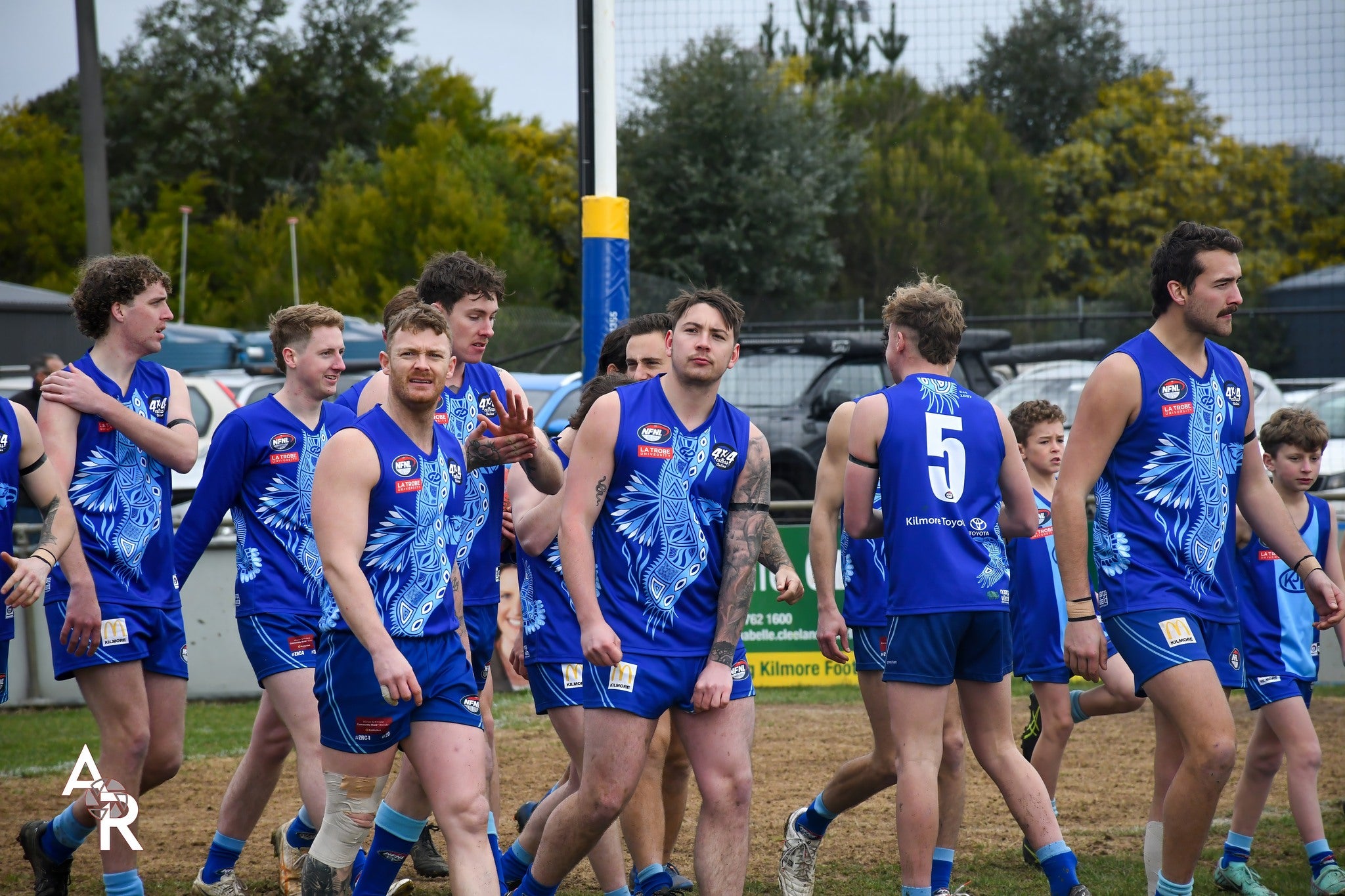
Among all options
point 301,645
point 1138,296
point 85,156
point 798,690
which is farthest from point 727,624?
point 1138,296

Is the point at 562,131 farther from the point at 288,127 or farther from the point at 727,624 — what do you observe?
the point at 727,624

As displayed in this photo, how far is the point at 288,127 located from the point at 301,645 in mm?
45140

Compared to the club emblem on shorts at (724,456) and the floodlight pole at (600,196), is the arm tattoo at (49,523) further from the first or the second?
the floodlight pole at (600,196)

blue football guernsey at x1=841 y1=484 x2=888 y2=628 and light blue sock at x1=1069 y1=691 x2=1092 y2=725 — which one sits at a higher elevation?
blue football guernsey at x1=841 y1=484 x2=888 y2=628

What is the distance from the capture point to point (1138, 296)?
29.5 metres

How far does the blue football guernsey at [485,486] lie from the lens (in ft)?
→ 16.3

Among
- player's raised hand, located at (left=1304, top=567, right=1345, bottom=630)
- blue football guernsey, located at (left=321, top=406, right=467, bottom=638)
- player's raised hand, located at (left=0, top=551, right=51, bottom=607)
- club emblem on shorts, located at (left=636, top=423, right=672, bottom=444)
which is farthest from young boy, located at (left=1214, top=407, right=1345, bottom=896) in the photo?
player's raised hand, located at (left=0, top=551, right=51, bottom=607)

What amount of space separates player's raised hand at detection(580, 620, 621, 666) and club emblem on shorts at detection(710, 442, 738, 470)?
624mm

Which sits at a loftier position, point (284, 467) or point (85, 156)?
point (85, 156)

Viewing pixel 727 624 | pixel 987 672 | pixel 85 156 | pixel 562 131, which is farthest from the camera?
pixel 562 131

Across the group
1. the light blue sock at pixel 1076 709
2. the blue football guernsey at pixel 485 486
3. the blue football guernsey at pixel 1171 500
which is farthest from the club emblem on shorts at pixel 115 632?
the light blue sock at pixel 1076 709

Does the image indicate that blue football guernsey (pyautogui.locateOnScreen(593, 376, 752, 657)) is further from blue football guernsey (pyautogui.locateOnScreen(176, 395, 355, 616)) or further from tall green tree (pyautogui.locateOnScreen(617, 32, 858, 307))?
tall green tree (pyautogui.locateOnScreen(617, 32, 858, 307))

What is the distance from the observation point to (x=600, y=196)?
8719 mm

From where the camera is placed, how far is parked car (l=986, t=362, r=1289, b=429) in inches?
545
